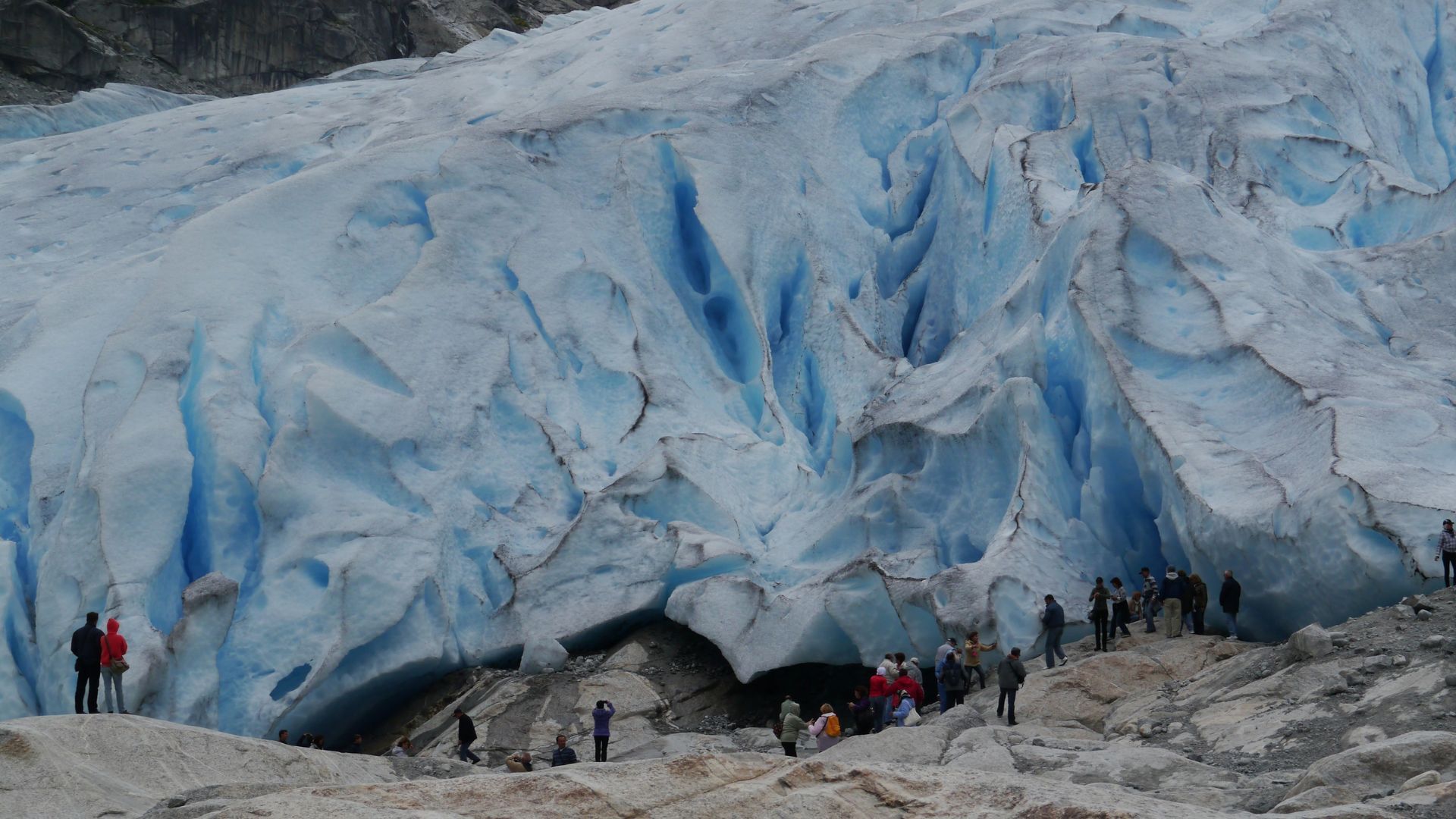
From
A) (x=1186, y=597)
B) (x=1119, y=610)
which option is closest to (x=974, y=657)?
(x=1119, y=610)

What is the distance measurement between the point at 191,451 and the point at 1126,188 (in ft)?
36.3

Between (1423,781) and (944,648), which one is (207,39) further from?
(1423,781)

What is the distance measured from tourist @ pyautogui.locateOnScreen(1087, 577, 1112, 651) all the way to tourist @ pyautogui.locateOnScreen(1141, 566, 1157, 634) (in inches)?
19.2

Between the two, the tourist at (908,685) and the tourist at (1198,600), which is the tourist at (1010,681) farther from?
the tourist at (1198,600)

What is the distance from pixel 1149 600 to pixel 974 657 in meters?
2.06

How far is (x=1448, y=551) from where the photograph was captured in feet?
38.7

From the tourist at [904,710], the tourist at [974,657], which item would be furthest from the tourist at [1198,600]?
the tourist at [904,710]

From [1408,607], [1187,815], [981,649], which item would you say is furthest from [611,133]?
[1187,815]

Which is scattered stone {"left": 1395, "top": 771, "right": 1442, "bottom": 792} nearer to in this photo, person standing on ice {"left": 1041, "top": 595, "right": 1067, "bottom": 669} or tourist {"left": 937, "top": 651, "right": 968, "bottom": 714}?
tourist {"left": 937, "top": 651, "right": 968, "bottom": 714}

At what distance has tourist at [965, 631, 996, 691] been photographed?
44.2ft

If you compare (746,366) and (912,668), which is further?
(746,366)

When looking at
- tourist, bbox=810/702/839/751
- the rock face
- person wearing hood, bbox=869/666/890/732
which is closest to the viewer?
tourist, bbox=810/702/839/751

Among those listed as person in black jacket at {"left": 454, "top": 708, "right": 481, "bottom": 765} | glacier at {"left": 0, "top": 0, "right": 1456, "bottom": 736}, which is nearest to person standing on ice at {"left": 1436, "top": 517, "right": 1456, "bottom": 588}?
glacier at {"left": 0, "top": 0, "right": 1456, "bottom": 736}

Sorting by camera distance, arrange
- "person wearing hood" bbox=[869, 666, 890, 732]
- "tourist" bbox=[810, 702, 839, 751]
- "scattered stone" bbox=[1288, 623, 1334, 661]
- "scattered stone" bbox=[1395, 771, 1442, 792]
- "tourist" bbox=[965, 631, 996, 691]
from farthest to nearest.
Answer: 1. "tourist" bbox=[965, 631, 996, 691]
2. "person wearing hood" bbox=[869, 666, 890, 732]
3. "tourist" bbox=[810, 702, 839, 751]
4. "scattered stone" bbox=[1288, 623, 1334, 661]
5. "scattered stone" bbox=[1395, 771, 1442, 792]
